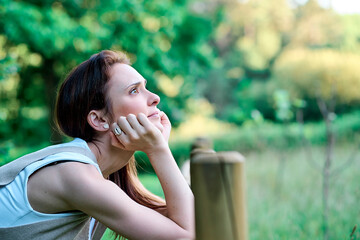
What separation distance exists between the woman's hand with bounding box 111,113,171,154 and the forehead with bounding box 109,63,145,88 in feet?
0.83

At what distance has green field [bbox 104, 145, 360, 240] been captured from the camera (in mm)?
4277

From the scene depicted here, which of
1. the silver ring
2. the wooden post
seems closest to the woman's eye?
the silver ring

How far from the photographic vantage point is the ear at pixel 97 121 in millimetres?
2211

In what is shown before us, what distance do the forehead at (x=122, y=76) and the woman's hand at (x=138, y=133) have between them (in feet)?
0.83

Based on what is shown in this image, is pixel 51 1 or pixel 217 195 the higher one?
pixel 51 1

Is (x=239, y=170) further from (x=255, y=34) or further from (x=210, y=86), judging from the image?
(x=255, y=34)

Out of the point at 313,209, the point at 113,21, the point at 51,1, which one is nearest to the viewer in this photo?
the point at 313,209

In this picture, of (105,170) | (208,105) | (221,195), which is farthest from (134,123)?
(208,105)

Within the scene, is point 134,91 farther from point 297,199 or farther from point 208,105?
point 208,105

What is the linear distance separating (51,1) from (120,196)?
8.33 m

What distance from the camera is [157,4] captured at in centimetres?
1034

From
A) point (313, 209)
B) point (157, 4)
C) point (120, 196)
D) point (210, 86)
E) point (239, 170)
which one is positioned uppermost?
point (157, 4)

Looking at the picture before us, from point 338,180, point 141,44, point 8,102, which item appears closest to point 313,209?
point 338,180

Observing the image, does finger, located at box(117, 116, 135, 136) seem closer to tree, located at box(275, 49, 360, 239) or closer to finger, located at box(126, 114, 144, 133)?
finger, located at box(126, 114, 144, 133)
